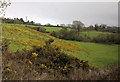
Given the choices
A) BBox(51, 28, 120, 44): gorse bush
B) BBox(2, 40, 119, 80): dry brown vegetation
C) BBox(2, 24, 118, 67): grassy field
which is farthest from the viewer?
BBox(51, 28, 120, 44): gorse bush

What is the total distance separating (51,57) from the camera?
1711cm

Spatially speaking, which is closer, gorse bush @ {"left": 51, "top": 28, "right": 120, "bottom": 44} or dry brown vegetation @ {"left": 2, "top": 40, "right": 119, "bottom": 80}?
dry brown vegetation @ {"left": 2, "top": 40, "right": 119, "bottom": 80}

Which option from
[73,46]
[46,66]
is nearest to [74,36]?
[73,46]

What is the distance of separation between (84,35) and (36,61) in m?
30.6

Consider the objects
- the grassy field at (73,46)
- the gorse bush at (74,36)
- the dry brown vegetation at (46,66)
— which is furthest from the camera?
the gorse bush at (74,36)

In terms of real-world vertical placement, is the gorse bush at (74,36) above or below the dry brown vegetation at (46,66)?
below

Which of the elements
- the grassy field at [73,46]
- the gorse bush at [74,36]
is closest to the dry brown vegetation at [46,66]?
the grassy field at [73,46]

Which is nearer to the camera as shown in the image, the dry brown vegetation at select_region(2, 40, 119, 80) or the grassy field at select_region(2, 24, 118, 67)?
the dry brown vegetation at select_region(2, 40, 119, 80)

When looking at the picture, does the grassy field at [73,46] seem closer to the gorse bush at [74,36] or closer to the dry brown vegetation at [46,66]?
the gorse bush at [74,36]

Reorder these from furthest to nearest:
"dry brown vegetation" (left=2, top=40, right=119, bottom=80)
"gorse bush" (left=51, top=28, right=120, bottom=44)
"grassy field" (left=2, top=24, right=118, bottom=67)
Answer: "gorse bush" (left=51, top=28, right=120, bottom=44) < "grassy field" (left=2, top=24, right=118, bottom=67) < "dry brown vegetation" (left=2, top=40, right=119, bottom=80)

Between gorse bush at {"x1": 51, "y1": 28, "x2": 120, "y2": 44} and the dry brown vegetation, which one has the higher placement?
the dry brown vegetation

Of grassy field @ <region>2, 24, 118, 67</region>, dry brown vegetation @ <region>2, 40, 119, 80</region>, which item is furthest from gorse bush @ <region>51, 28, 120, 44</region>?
dry brown vegetation @ <region>2, 40, 119, 80</region>

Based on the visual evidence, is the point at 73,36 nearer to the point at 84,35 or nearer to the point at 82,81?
the point at 84,35

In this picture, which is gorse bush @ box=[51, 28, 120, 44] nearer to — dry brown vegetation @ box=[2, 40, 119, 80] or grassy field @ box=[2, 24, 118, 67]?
grassy field @ box=[2, 24, 118, 67]
